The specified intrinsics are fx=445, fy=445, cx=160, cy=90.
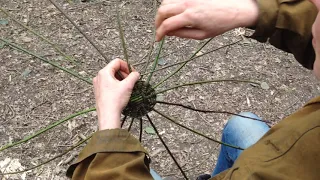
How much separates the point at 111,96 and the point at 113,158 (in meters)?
0.12

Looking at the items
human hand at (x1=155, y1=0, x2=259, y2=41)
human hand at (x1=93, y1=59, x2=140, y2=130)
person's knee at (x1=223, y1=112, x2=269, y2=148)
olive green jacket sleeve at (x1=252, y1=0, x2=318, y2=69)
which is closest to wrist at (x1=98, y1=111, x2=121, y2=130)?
human hand at (x1=93, y1=59, x2=140, y2=130)

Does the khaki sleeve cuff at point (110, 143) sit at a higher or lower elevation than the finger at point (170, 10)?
lower

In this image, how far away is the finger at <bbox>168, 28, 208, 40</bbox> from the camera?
879mm

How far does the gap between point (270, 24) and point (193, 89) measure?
0.97m

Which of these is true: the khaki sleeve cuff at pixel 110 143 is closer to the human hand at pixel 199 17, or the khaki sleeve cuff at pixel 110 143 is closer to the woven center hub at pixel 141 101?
the woven center hub at pixel 141 101

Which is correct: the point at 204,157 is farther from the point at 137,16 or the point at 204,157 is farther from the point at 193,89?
the point at 137,16

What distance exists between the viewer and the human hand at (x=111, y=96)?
2.82 ft

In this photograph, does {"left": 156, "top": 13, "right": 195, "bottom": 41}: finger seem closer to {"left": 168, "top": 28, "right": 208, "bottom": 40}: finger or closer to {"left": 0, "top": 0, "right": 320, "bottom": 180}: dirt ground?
{"left": 168, "top": 28, "right": 208, "bottom": 40}: finger

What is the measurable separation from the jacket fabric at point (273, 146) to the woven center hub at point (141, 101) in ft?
0.35

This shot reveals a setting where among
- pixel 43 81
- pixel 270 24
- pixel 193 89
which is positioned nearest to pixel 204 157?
pixel 193 89

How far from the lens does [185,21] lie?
857mm

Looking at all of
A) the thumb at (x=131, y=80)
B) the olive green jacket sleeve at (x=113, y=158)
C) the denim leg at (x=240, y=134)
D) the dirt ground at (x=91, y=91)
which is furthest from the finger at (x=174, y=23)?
the dirt ground at (x=91, y=91)

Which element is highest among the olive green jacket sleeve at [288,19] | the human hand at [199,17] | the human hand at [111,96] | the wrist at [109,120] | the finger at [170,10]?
the finger at [170,10]

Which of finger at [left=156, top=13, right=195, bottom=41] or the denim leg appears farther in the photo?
the denim leg
